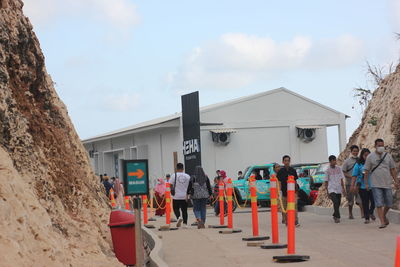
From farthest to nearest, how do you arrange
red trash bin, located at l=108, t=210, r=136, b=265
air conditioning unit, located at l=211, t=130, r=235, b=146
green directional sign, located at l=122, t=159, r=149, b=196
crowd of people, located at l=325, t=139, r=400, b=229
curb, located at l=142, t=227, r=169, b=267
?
air conditioning unit, located at l=211, t=130, r=235, b=146
crowd of people, located at l=325, t=139, r=400, b=229
red trash bin, located at l=108, t=210, r=136, b=265
curb, located at l=142, t=227, r=169, b=267
green directional sign, located at l=122, t=159, r=149, b=196

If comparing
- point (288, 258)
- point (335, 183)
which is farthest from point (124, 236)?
point (335, 183)

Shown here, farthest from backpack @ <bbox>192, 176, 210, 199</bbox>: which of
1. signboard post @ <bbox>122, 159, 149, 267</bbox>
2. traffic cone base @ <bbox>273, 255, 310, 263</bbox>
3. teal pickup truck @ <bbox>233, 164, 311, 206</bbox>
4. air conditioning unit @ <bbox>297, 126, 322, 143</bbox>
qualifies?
air conditioning unit @ <bbox>297, 126, 322, 143</bbox>

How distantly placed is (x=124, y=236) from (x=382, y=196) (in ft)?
22.7

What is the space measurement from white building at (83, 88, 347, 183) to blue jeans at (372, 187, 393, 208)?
92.4 feet

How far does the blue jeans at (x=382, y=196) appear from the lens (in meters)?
17.3

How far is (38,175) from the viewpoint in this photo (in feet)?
38.8

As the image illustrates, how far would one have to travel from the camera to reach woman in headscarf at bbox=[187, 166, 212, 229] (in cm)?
2080

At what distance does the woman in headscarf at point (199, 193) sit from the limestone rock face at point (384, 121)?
17.7 feet

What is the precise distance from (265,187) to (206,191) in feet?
39.1

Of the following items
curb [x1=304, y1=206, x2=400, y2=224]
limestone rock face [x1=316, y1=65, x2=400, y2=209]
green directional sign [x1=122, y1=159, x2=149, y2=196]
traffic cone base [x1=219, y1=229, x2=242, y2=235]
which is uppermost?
limestone rock face [x1=316, y1=65, x2=400, y2=209]

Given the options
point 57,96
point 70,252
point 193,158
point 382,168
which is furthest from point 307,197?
point 70,252

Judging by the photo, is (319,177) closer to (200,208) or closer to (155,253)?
(200,208)

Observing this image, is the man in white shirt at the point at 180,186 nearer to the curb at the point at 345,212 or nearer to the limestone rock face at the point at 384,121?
the curb at the point at 345,212

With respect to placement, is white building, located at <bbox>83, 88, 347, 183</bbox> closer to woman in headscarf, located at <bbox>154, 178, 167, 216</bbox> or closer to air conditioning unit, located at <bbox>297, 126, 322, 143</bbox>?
air conditioning unit, located at <bbox>297, 126, 322, 143</bbox>
